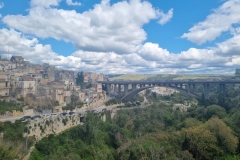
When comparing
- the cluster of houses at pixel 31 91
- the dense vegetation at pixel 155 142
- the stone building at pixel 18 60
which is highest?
the stone building at pixel 18 60

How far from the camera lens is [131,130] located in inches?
1139

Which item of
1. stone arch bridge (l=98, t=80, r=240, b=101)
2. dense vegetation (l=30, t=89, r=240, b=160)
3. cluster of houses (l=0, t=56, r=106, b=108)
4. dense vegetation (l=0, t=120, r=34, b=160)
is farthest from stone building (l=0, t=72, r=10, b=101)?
stone arch bridge (l=98, t=80, r=240, b=101)

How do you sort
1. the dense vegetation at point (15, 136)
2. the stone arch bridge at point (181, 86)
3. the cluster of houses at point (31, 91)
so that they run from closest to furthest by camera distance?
the dense vegetation at point (15, 136), the cluster of houses at point (31, 91), the stone arch bridge at point (181, 86)

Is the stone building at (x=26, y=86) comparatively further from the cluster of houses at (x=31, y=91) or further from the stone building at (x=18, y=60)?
the stone building at (x=18, y=60)

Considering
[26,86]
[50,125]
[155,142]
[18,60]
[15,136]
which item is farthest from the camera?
[18,60]

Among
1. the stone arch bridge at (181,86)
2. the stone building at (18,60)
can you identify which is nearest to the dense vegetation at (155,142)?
the stone arch bridge at (181,86)

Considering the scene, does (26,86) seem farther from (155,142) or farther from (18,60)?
(155,142)

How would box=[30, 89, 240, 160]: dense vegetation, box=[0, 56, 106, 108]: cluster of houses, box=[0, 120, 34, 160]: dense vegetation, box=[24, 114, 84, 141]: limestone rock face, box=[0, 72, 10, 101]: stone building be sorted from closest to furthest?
box=[30, 89, 240, 160]: dense vegetation → box=[0, 120, 34, 160]: dense vegetation → box=[24, 114, 84, 141]: limestone rock face → box=[0, 72, 10, 101]: stone building → box=[0, 56, 106, 108]: cluster of houses

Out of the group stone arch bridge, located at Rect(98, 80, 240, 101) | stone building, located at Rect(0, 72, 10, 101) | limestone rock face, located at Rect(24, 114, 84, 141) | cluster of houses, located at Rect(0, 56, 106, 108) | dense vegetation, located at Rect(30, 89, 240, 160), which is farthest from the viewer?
stone arch bridge, located at Rect(98, 80, 240, 101)

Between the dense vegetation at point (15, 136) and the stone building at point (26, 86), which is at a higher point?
the stone building at point (26, 86)

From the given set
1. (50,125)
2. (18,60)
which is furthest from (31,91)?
(18,60)

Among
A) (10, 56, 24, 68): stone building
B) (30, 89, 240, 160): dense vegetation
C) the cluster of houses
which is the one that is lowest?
(30, 89, 240, 160): dense vegetation

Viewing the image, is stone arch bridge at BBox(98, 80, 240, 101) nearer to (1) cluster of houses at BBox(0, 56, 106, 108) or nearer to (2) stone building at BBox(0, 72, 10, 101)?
(1) cluster of houses at BBox(0, 56, 106, 108)

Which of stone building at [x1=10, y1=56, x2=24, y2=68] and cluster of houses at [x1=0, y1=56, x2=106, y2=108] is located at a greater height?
stone building at [x1=10, y1=56, x2=24, y2=68]
